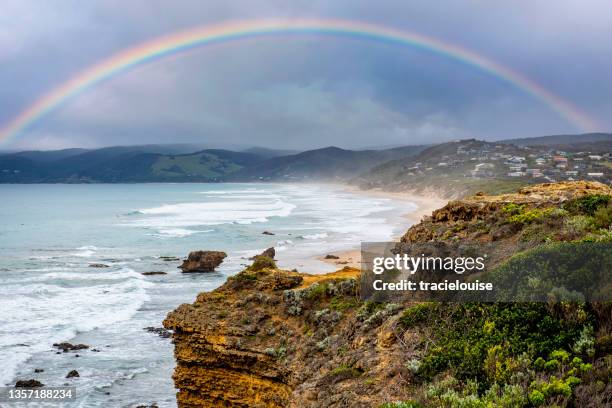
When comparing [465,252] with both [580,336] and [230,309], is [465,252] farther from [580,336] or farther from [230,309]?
[230,309]

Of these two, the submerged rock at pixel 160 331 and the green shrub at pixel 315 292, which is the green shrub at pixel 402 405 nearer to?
the green shrub at pixel 315 292

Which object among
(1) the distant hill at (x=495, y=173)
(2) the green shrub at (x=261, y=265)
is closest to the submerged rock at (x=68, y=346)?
(2) the green shrub at (x=261, y=265)

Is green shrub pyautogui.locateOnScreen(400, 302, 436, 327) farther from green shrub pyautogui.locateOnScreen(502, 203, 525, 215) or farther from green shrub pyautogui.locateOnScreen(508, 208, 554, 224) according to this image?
green shrub pyautogui.locateOnScreen(502, 203, 525, 215)

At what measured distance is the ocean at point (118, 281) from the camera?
2134cm

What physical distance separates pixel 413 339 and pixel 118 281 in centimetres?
3374

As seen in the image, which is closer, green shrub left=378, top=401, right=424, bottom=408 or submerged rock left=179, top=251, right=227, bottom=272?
green shrub left=378, top=401, right=424, bottom=408

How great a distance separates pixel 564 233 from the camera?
1209cm

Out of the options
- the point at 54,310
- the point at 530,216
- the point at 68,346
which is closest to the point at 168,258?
the point at 54,310

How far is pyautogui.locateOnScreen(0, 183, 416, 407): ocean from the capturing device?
21.3 m

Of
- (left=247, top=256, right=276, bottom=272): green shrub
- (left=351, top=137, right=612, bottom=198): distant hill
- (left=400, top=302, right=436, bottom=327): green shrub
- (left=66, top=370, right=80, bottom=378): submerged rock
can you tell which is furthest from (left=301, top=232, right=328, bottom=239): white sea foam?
(left=400, top=302, right=436, bottom=327): green shrub

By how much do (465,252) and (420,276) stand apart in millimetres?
1303

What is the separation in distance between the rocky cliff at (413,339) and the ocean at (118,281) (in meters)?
6.90

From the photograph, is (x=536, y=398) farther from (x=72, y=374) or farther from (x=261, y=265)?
(x=72, y=374)

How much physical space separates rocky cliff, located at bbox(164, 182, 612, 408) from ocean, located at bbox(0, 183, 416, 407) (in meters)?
6.90
